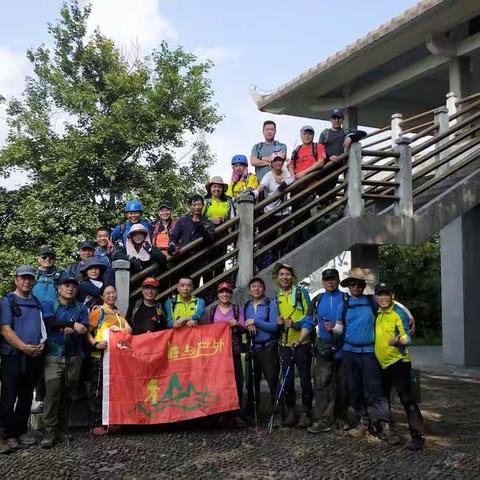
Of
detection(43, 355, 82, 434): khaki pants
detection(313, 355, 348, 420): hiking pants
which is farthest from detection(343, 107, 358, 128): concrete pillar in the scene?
detection(43, 355, 82, 434): khaki pants

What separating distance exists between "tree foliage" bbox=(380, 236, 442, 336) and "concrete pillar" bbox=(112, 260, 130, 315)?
16005mm

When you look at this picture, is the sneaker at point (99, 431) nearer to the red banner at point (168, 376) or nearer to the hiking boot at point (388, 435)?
the red banner at point (168, 376)

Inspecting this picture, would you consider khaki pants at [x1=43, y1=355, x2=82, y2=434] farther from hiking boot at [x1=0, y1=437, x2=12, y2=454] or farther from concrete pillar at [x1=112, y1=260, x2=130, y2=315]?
concrete pillar at [x1=112, y1=260, x2=130, y2=315]

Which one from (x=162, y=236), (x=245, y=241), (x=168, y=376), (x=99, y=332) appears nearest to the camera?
(x=99, y=332)

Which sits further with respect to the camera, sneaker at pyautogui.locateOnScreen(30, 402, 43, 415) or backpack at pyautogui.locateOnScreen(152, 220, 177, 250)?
backpack at pyautogui.locateOnScreen(152, 220, 177, 250)

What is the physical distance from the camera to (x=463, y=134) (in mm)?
9078

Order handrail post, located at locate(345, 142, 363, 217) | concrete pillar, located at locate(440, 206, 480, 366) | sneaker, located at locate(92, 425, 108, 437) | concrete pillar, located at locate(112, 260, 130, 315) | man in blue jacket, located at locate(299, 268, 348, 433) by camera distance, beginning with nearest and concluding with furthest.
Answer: sneaker, located at locate(92, 425, 108, 437)
man in blue jacket, located at locate(299, 268, 348, 433)
concrete pillar, located at locate(112, 260, 130, 315)
handrail post, located at locate(345, 142, 363, 217)
concrete pillar, located at locate(440, 206, 480, 366)

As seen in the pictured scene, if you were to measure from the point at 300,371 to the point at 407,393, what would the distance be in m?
1.17

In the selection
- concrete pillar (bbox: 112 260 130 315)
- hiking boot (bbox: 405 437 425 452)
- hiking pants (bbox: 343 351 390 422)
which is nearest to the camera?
hiking boot (bbox: 405 437 425 452)

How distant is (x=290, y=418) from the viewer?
255 inches

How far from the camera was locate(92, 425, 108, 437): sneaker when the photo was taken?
20.0 ft

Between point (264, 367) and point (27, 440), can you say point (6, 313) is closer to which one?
point (27, 440)

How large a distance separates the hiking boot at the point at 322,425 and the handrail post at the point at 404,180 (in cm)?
298

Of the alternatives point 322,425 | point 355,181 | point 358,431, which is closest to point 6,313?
point 322,425
